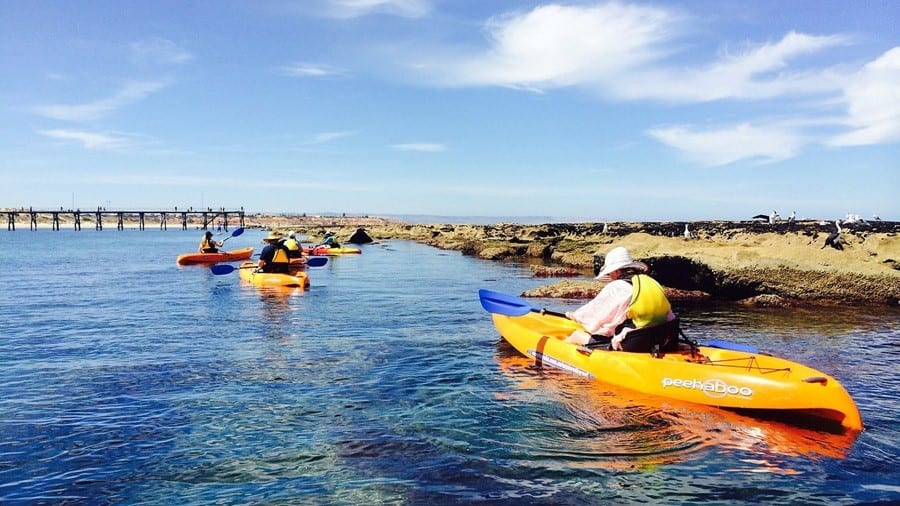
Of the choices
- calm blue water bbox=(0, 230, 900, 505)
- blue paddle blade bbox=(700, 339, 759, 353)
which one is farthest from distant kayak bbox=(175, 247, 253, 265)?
blue paddle blade bbox=(700, 339, 759, 353)

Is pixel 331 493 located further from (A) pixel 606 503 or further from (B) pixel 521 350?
(B) pixel 521 350

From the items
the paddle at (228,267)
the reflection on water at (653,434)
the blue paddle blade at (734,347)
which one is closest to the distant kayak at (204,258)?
the paddle at (228,267)

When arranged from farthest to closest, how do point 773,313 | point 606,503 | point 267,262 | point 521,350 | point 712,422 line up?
point 267,262
point 773,313
point 521,350
point 712,422
point 606,503

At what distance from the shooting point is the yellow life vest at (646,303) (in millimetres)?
9180

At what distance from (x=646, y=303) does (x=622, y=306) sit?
1.52ft

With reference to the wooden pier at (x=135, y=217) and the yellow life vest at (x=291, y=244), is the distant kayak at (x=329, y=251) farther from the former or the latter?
the wooden pier at (x=135, y=217)

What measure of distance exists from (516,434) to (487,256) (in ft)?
97.4

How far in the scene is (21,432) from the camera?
7.45 meters

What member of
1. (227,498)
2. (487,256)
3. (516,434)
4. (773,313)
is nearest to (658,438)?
(516,434)

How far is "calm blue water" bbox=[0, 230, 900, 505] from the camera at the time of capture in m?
6.00

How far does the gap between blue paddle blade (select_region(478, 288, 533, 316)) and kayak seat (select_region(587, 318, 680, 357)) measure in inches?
111

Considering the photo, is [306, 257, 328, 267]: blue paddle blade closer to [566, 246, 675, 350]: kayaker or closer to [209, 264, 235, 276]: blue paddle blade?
[209, 264, 235, 276]: blue paddle blade

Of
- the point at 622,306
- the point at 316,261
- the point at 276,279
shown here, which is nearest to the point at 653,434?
the point at 622,306

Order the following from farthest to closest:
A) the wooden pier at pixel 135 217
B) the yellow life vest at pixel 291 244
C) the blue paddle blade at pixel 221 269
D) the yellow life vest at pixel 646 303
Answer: the wooden pier at pixel 135 217 < the yellow life vest at pixel 291 244 < the blue paddle blade at pixel 221 269 < the yellow life vest at pixel 646 303
